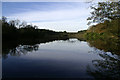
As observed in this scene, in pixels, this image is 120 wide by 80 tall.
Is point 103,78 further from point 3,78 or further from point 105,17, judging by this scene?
point 105,17

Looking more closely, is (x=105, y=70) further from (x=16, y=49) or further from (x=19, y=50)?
(x=16, y=49)

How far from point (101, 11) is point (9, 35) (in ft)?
90.6

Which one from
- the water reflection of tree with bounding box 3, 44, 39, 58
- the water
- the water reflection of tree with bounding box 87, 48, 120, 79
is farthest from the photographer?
the water reflection of tree with bounding box 3, 44, 39, 58

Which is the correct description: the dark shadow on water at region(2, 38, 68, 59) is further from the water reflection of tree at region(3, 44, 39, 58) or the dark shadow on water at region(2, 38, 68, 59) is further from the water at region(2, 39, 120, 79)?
the water at region(2, 39, 120, 79)

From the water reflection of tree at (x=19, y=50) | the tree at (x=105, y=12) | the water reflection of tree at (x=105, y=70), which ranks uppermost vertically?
the tree at (x=105, y=12)

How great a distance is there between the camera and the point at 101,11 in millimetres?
16781

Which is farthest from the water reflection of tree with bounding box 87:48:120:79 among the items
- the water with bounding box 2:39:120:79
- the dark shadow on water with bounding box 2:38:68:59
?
the dark shadow on water with bounding box 2:38:68:59

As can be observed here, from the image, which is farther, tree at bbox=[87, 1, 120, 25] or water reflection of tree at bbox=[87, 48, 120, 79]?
tree at bbox=[87, 1, 120, 25]

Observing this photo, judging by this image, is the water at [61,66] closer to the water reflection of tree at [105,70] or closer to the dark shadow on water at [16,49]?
the water reflection of tree at [105,70]

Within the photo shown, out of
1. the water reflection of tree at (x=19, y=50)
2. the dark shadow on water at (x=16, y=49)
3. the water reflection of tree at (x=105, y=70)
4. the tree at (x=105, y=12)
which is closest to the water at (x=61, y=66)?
the water reflection of tree at (x=105, y=70)

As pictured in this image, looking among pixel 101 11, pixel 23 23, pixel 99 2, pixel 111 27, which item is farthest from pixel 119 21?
pixel 23 23

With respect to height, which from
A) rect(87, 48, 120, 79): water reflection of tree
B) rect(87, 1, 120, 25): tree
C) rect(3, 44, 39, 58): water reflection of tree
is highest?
rect(87, 1, 120, 25): tree

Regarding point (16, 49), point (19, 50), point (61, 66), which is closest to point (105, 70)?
point (61, 66)

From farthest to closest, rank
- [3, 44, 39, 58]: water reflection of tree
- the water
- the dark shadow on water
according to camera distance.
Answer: the dark shadow on water, [3, 44, 39, 58]: water reflection of tree, the water
